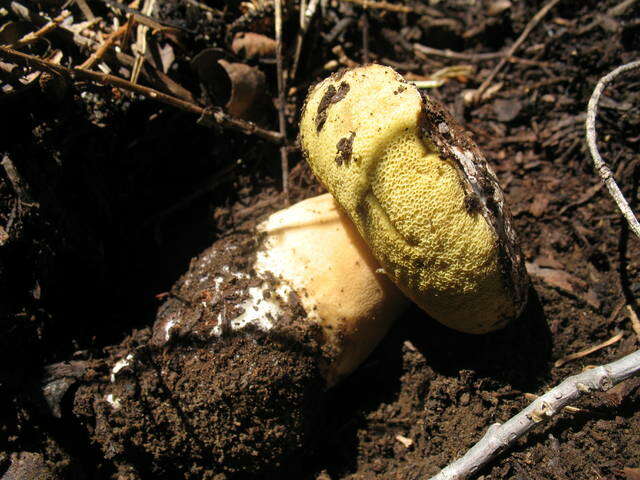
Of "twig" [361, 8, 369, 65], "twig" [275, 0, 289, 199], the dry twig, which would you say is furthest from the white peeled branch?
"twig" [361, 8, 369, 65]

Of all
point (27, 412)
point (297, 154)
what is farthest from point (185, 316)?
point (297, 154)

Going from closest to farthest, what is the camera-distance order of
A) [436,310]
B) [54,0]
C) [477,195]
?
[477,195] → [436,310] → [54,0]

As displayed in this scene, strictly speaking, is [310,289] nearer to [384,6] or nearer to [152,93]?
[152,93]

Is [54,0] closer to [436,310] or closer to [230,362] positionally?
[230,362]

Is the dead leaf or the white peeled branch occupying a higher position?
the dead leaf

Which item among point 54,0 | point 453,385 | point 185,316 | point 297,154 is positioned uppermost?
point 54,0

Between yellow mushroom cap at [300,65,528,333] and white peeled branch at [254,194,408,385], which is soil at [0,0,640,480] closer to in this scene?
white peeled branch at [254,194,408,385]
